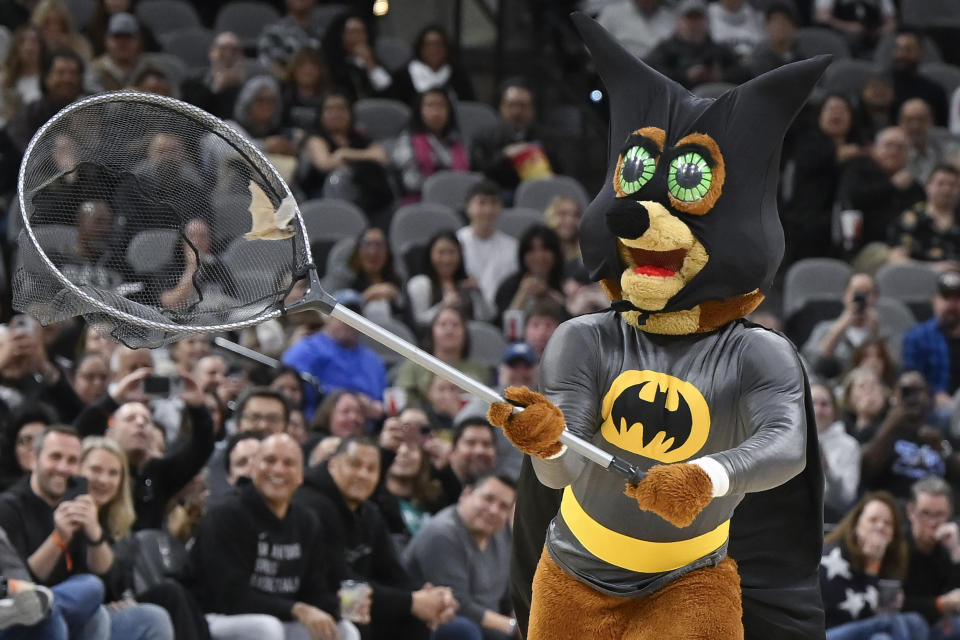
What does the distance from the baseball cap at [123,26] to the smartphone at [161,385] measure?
3.64m

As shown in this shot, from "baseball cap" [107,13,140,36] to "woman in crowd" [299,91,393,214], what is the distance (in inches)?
49.8

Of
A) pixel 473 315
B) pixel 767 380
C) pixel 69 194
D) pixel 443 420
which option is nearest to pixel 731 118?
pixel 767 380

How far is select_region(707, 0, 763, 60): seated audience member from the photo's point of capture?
11.5 metres

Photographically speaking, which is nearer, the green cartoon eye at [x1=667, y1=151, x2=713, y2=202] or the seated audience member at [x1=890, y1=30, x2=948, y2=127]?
the green cartoon eye at [x1=667, y1=151, x2=713, y2=202]

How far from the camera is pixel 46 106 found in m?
8.95

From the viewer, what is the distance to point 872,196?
10.0 m

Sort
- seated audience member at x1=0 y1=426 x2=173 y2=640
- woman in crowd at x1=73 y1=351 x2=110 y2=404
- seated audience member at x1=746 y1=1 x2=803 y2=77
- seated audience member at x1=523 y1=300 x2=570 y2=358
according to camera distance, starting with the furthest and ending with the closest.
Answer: seated audience member at x1=746 y1=1 x2=803 y2=77 → seated audience member at x1=523 y1=300 x2=570 y2=358 → woman in crowd at x1=73 y1=351 x2=110 y2=404 → seated audience member at x1=0 y1=426 x2=173 y2=640

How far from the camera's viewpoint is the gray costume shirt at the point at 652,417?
393cm

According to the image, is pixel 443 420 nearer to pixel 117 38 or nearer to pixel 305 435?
pixel 305 435

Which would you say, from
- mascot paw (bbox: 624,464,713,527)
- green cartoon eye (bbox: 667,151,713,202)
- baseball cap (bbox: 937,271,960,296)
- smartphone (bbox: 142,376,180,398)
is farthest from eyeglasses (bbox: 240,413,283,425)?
baseball cap (bbox: 937,271,960,296)

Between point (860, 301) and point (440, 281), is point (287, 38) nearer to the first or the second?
point (440, 281)

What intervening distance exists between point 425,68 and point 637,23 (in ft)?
5.15

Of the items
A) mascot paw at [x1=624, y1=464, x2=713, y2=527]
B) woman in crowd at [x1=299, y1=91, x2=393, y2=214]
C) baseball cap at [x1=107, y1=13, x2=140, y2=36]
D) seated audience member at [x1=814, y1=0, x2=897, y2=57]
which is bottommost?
woman in crowd at [x1=299, y1=91, x2=393, y2=214]

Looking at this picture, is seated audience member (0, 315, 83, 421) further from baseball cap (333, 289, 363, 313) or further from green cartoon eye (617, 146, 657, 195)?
green cartoon eye (617, 146, 657, 195)
